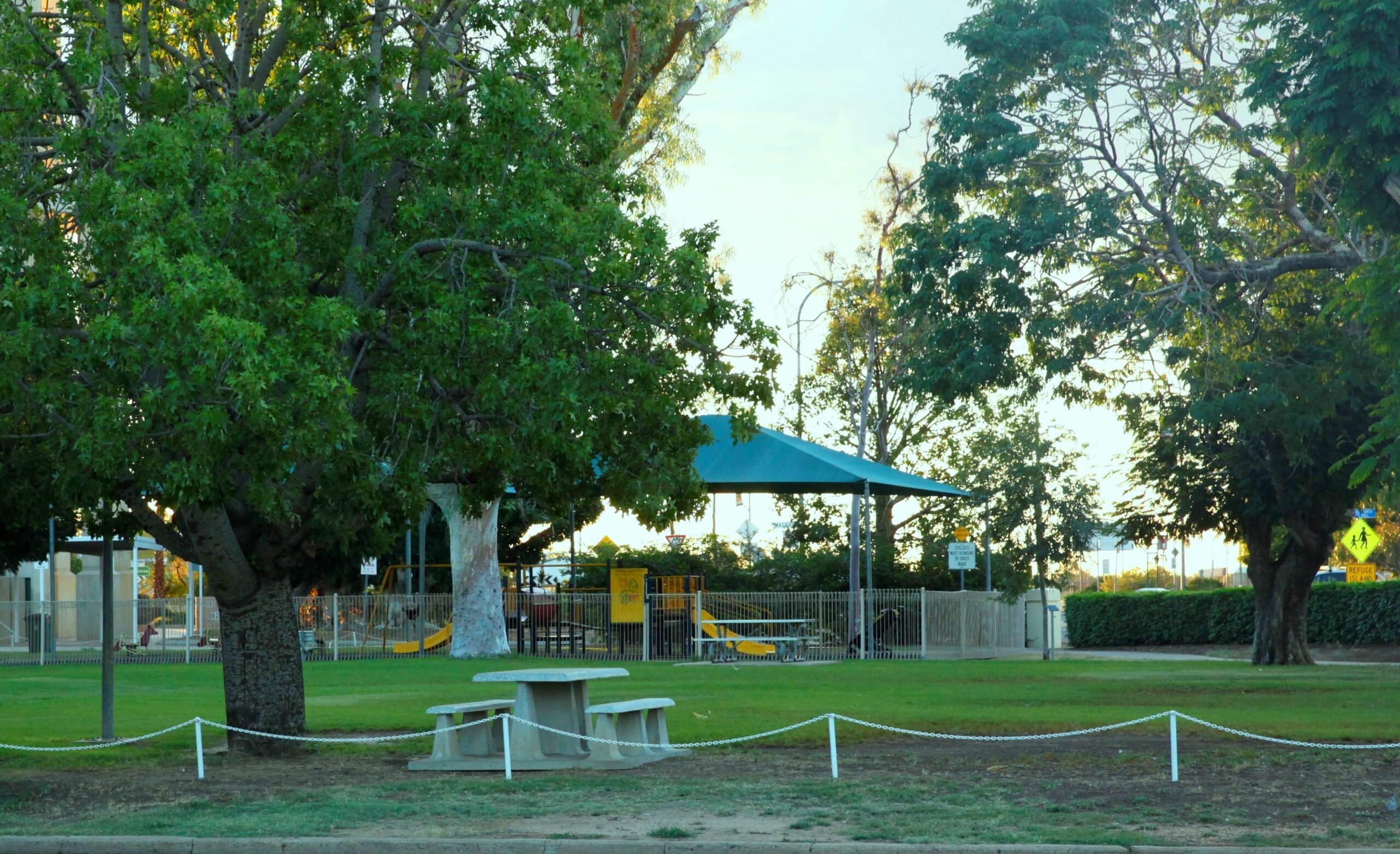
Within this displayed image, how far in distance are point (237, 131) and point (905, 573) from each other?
26582 millimetres

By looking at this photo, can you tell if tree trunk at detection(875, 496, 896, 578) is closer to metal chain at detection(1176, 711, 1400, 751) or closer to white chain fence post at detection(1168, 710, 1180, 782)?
metal chain at detection(1176, 711, 1400, 751)

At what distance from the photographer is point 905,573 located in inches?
1519

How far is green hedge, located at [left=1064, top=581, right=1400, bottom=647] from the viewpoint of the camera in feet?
126

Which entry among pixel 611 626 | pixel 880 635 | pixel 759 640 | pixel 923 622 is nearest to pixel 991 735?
pixel 759 640

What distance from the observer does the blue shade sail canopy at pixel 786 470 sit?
30094 mm

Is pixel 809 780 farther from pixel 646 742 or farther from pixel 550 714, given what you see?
pixel 550 714

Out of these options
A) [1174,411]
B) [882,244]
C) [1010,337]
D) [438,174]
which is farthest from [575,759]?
[882,244]

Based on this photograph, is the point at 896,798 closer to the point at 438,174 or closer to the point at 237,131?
the point at 438,174

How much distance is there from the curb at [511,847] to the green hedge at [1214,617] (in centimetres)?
3266

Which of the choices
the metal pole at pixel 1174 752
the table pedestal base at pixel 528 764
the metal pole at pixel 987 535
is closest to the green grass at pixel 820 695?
the table pedestal base at pixel 528 764

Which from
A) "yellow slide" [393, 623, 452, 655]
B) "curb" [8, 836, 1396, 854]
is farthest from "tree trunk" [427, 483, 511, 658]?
"curb" [8, 836, 1396, 854]

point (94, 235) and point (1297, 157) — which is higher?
point (1297, 157)

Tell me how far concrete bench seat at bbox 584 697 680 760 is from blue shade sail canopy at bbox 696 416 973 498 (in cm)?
1562

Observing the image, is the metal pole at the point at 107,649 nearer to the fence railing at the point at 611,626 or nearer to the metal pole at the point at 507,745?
the metal pole at the point at 507,745
